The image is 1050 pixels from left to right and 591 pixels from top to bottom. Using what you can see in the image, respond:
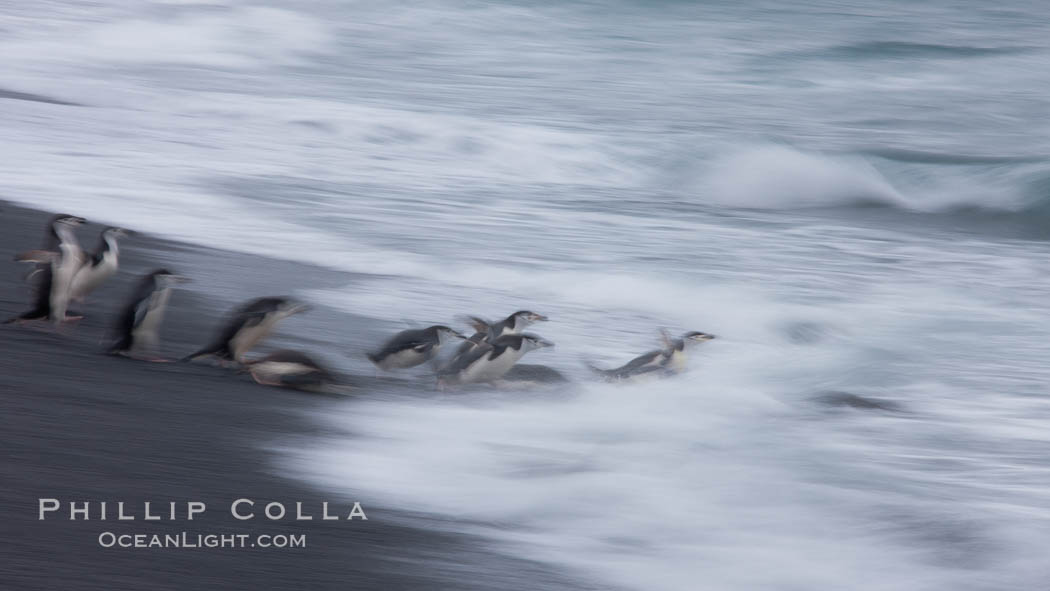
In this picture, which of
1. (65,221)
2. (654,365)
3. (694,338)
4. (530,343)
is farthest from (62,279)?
(694,338)

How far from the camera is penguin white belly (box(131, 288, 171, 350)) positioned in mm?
4164

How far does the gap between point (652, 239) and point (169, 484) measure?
526 centimetres

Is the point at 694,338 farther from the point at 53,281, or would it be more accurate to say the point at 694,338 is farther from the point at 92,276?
the point at 53,281

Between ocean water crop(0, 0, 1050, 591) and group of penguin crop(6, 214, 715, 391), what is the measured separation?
4.9 inches

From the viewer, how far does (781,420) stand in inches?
178

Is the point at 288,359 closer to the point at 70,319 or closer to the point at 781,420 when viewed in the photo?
the point at 70,319

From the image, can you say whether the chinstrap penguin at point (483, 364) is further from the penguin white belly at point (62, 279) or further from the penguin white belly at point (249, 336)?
the penguin white belly at point (62, 279)

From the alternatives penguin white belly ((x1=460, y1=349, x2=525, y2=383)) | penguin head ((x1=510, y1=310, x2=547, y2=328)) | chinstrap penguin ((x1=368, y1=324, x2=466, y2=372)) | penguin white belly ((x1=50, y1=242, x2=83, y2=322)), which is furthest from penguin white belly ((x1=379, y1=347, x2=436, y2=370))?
penguin white belly ((x1=50, y1=242, x2=83, y2=322))

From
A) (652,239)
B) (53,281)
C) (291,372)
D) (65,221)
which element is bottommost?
(291,372)

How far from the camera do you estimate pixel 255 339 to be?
4312 millimetres

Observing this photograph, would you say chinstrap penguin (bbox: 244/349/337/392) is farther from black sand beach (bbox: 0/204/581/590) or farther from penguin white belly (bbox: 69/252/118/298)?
penguin white belly (bbox: 69/252/118/298)

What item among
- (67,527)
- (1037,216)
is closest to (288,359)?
(67,527)

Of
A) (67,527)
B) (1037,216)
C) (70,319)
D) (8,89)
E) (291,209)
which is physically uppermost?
(8,89)

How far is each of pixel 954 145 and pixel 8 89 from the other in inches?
353
